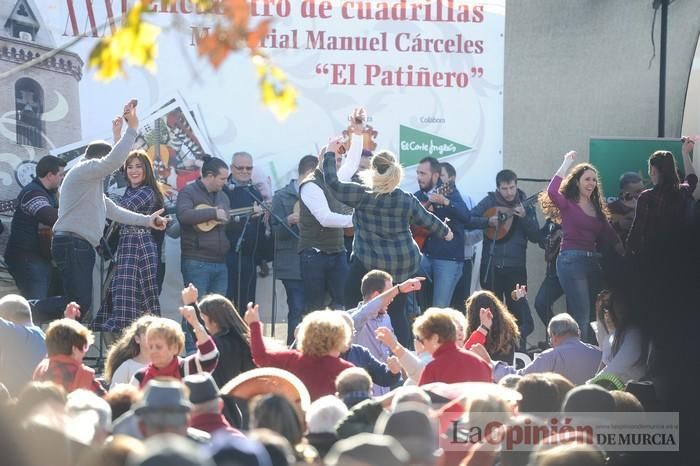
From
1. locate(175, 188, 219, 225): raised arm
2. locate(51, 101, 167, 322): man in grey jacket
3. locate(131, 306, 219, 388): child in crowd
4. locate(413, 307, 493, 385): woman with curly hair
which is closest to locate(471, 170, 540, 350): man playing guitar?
locate(175, 188, 219, 225): raised arm

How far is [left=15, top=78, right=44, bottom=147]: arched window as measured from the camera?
11211 mm

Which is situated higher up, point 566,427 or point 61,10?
point 61,10

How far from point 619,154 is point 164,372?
615 centimetres

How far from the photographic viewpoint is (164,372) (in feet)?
22.6

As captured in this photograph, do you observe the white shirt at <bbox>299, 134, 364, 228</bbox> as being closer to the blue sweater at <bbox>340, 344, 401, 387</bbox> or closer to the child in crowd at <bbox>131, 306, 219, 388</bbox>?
the blue sweater at <bbox>340, 344, 401, 387</bbox>

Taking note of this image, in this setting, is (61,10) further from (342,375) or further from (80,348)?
(342,375)

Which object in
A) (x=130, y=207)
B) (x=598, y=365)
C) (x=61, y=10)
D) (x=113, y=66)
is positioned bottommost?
(x=598, y=365)

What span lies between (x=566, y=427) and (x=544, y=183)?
261 inches

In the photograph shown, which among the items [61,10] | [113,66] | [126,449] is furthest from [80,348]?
[61,10]

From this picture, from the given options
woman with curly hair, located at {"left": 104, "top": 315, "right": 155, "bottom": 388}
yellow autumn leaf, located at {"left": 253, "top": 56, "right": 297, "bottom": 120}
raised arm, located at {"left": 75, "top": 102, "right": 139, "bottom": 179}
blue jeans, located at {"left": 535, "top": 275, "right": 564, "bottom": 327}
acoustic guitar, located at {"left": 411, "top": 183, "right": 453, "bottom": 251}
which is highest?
yellow autumn leaf, located at {"left": 253, "top": 56, "right": 297, "bottom": 120}

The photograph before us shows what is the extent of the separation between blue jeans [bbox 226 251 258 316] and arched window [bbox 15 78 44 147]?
1.95 metres

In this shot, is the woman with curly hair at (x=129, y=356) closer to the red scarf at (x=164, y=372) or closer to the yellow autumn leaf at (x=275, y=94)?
the red scarf at (x=164, y=372)

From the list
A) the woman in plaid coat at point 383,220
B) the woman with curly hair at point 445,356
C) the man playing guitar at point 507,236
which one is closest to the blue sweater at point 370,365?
the woman with curly hair at point 445,356

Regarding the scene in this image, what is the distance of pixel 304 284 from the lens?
10336 mm
